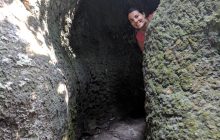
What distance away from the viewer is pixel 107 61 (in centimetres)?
473

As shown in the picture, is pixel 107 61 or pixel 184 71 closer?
pixel 184 71

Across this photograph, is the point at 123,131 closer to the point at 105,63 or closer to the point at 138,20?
the point at 105,63

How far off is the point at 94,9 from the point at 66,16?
736 millimetres

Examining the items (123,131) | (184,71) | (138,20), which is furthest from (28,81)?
(123,131)

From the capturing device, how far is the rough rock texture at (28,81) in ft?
8.13

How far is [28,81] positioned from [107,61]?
2260 mm

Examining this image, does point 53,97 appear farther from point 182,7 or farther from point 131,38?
point 131,38

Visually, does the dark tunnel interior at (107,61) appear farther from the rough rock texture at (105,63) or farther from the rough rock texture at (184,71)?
the rough rock texture at (184,71)

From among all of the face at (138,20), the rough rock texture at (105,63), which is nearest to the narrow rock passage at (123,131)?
the rough rock texture at (105,63)

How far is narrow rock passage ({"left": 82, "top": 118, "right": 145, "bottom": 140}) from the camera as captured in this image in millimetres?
4230

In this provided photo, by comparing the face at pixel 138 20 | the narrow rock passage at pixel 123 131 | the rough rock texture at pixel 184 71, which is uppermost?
the face at pixel 138 20

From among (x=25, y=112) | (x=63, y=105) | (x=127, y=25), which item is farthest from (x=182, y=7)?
(x=127, y=25)

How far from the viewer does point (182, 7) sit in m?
2.91

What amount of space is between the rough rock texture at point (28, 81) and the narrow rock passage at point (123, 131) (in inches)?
52.8
